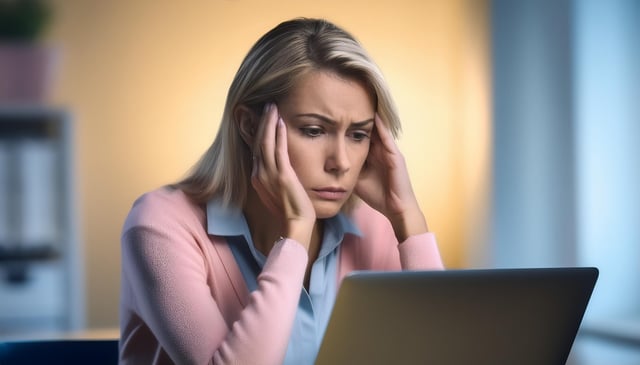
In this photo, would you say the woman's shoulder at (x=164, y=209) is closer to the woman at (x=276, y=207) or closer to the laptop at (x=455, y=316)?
the woman at (x=276, y=207)

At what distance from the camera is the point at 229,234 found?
3.71ft

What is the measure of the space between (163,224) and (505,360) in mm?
426

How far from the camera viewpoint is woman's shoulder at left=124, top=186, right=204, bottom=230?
1074 mm

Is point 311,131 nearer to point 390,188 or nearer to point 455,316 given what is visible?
point 390,188

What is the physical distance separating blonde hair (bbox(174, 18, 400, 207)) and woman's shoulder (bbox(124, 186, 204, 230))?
21 mm

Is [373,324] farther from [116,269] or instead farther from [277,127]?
[116,269]

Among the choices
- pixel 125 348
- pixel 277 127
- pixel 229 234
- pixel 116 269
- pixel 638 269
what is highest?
pixel 277 127

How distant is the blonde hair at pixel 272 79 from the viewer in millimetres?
1132

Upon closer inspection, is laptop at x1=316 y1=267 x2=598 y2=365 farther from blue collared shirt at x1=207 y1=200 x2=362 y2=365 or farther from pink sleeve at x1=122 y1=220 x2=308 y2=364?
blue collared shirt at x1=207 y1=200 x2=362 y2=365

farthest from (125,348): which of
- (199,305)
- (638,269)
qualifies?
(638,269)

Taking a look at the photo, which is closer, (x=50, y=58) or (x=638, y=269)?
(x=638, y=269)

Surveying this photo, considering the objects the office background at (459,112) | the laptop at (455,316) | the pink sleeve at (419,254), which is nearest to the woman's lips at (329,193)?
the pink sleeve at (419,254)

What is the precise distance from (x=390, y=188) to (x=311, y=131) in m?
0.15

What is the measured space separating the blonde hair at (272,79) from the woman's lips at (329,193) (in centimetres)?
10
